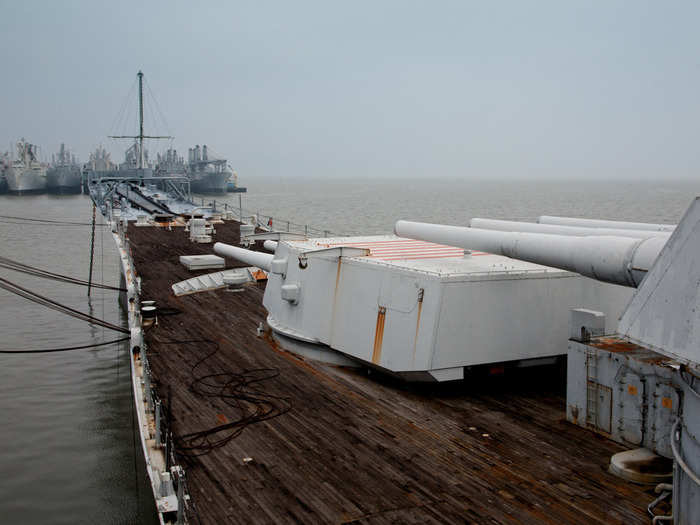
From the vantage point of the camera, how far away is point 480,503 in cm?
744

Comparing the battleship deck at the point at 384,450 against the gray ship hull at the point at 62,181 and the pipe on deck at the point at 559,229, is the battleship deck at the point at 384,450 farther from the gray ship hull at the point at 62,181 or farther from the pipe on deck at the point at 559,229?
the gray ship hull at the point at 62,181

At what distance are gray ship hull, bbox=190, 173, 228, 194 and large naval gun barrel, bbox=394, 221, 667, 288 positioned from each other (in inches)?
4589

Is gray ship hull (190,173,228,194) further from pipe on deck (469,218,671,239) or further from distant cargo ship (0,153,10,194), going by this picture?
pipe on deck (469,218,671,239)

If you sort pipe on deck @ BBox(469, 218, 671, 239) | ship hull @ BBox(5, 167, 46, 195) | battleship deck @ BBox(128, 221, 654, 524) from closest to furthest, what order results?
battleship deck @ BBox(128, 221, 654, 524) < pipe on deck @ BBox(469, 218, 671, 239) < ship hull @ BBox(5, 167, 46, 195)

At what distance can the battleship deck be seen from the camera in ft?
24.1

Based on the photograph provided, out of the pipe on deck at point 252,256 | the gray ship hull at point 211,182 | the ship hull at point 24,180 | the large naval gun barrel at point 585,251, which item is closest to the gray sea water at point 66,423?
the pipe on deck at point 252,256

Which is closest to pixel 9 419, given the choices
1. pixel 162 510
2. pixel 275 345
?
pixel 275 345

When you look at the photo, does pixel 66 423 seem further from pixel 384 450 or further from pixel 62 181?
pixel 62 181

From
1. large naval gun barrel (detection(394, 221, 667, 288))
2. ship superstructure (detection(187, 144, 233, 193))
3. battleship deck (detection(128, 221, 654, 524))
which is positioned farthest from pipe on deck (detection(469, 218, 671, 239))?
ship superstructure (detection(187, 144, 233, 193))

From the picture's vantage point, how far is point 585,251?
868 cm

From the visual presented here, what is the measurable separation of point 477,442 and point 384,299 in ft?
10.3

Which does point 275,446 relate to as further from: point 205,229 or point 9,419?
point 205,229

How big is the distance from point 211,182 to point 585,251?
12038 centimetres

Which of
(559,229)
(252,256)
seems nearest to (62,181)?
(252,256)
